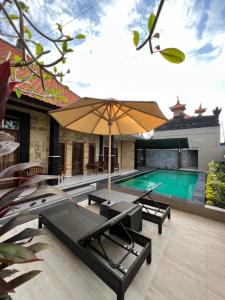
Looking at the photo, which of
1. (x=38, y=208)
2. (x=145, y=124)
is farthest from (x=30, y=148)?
(x=145, y=124)

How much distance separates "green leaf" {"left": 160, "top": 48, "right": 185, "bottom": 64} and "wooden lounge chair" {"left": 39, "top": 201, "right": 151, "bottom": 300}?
192 centimetres

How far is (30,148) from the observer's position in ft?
22.2

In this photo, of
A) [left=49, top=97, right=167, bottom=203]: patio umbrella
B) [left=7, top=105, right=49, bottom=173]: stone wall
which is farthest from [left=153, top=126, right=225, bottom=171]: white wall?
[left=7, top=105, right=49, bottom=173]: stone wall

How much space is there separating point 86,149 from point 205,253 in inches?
349

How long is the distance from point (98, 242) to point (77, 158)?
311 inches

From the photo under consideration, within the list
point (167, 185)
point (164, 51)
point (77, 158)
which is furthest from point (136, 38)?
point (167, 185)

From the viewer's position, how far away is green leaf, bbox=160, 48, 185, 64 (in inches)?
32.6

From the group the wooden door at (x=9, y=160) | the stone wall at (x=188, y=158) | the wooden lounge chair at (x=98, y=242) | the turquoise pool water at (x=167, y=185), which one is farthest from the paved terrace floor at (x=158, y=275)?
the stone wall at (x=188, y=158)

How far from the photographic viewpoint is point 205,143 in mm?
15883

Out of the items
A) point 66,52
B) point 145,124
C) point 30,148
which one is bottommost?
point 30,148

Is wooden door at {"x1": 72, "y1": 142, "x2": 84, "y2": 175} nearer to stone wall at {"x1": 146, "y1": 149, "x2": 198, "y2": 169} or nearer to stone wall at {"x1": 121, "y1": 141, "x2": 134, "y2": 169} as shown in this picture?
stone wall at {"x1": 121, "y1": 141, "x2": 134, "y2": 169}

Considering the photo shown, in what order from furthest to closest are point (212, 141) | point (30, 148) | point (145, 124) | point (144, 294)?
point (212, 141) < point (30, 148) < point (145, 124) < point (144, 294)

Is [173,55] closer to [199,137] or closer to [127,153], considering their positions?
[127,153]

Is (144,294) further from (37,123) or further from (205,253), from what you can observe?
(37,123)
